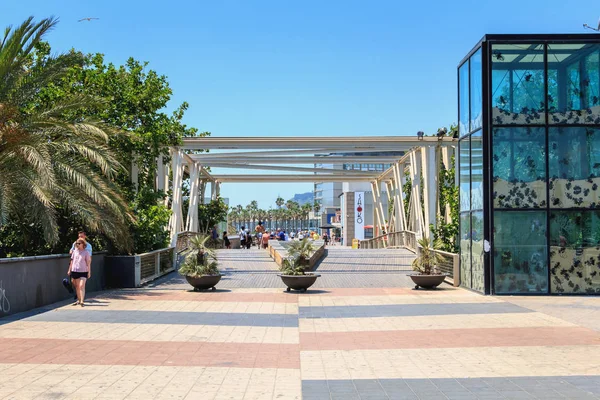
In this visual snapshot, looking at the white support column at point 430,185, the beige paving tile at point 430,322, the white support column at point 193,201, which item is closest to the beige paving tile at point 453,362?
the beige paving tile at point 430,322

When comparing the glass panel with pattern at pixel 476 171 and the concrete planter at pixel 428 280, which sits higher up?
the glass panel with pattern at pixel 476 171

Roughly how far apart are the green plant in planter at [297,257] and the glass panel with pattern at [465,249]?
14.0ft

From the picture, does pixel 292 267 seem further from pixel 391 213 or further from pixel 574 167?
pixel 391 213

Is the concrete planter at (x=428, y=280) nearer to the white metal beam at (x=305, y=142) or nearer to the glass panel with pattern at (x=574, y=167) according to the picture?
the glass panel with pattern at (x=574, y=167)

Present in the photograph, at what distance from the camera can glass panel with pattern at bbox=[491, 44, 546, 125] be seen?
17.5 meters

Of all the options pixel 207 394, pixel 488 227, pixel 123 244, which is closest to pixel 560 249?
pixel 488 227

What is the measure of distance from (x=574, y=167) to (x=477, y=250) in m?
3.18

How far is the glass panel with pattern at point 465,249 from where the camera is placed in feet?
61.7

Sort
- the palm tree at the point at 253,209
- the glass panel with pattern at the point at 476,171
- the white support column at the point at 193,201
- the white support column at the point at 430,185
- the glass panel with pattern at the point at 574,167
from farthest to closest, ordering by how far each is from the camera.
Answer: the palm tree at the point at 253,209 → the white support column at the point at 193,201 → the white support column at the point at 430,185 → the glass panel with pattern at the point at 476,171 → the glass panel with pattern at the point at 574,167

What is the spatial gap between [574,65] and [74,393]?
1512 centimetres

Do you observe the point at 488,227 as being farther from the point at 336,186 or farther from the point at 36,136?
the point at 336,186

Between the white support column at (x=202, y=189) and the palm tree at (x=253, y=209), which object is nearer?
the white support column at (x=202, y=189)

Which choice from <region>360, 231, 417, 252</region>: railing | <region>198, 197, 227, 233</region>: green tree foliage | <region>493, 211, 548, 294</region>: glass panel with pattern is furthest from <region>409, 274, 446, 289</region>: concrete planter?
<region>198, 197, 227, 233</region>: green tree foliage

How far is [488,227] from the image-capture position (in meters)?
17.3
